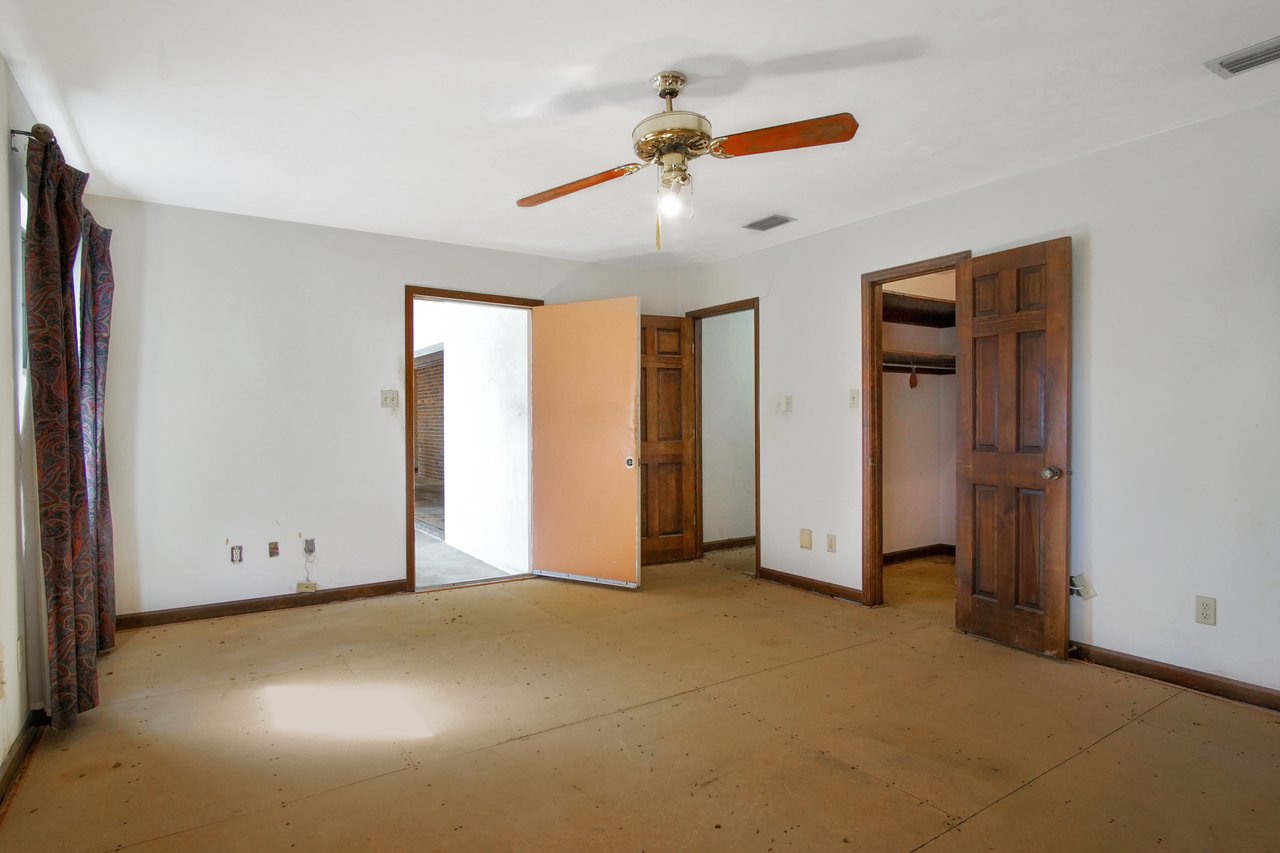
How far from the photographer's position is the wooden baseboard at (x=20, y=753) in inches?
82.3

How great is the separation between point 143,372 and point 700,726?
3675 mm

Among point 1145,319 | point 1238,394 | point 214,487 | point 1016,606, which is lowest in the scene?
point 1016,606

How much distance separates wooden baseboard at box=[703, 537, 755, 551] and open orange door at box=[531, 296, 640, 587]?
4.47 feet

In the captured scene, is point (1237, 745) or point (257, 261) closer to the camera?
point (1237, 745)

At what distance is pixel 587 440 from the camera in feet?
16.2

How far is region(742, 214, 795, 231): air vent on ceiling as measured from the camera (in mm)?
4191

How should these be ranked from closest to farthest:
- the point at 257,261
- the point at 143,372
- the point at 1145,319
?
the point at 1145,319
the point at 143,372
the point at 257,261

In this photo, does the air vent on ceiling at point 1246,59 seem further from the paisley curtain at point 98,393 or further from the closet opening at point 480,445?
the paisley curtain at point 98,393

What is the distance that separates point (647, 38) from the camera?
2199mm

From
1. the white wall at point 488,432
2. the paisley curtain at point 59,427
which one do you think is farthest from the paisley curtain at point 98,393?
the white wall at point 488,432

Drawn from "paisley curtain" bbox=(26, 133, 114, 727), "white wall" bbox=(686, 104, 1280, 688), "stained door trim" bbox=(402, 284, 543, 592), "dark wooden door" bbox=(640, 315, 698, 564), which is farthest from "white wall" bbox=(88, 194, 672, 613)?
"white wall" bbox=(686, 104, 1280, 688)

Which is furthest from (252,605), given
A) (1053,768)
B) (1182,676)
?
(1182,676)

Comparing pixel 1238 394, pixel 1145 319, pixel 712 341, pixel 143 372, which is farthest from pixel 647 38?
pixel 712 341

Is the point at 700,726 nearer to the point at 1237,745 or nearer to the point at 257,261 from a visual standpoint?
the point at 1237,745
